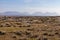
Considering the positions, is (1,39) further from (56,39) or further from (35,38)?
(56,39)

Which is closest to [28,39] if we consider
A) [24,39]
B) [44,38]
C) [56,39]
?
[24,39]

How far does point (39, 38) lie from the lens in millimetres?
29266

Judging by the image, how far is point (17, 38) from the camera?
29.9 metres

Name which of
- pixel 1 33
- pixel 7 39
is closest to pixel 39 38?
pixel 7 39

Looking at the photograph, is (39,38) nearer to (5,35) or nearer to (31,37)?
(31,37)

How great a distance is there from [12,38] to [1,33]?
4001 millimetres

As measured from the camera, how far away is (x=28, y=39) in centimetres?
2912

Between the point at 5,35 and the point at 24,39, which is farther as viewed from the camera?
the point at 5,35

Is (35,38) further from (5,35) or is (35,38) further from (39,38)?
(5,35)

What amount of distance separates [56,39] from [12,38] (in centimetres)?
677

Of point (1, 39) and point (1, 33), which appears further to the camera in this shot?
point (1, 33)

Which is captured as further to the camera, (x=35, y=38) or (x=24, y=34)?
(x=24, y=34)

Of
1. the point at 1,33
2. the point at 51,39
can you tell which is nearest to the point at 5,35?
the point at 1,33

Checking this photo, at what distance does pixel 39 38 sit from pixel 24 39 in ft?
7.41
